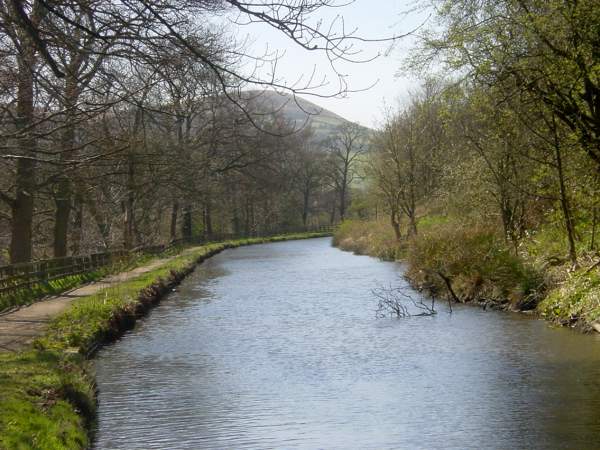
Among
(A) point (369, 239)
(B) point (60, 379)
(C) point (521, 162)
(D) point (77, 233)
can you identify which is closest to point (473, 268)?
(C) point (521, 162)

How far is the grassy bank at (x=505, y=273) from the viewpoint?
18125mm

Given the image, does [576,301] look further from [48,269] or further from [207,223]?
[207,223]

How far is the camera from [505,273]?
2272cm

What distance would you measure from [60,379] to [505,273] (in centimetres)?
1450

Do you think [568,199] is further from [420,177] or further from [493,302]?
[420,177]

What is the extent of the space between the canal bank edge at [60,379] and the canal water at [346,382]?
1.28ft

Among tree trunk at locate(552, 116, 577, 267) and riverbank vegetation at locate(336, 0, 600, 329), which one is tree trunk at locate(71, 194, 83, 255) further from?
tree trunk at locate(552, 116, 577, 267)

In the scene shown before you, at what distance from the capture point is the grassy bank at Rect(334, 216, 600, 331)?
18125 mm

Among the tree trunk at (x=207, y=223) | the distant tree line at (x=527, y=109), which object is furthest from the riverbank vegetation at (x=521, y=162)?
the tree trunk at (x=207, y=223)

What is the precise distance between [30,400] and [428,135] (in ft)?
124

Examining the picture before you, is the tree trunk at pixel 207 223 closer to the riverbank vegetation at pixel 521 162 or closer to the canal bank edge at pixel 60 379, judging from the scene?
the riverbank vegetation at pixel 521 162

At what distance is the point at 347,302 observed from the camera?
80.5 ft

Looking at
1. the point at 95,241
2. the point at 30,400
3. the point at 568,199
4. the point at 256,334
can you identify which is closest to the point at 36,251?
the point at 95,241

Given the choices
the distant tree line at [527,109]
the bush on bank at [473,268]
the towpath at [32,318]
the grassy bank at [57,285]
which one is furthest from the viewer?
the bush on bank at [473,268]
